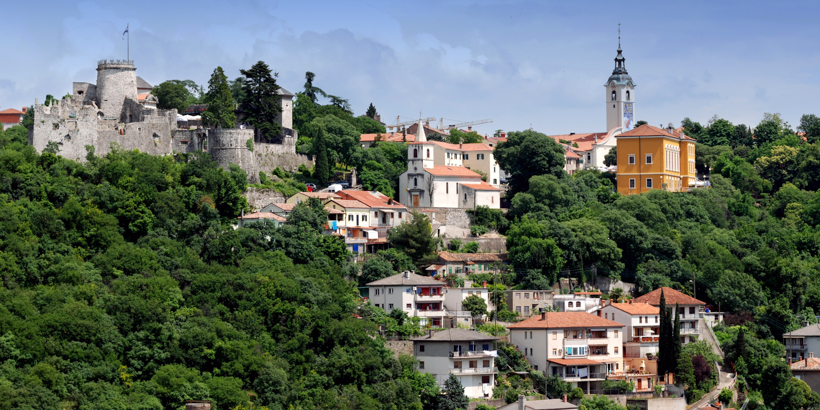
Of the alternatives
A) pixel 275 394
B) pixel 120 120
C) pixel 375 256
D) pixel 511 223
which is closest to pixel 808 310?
pixel 511 223

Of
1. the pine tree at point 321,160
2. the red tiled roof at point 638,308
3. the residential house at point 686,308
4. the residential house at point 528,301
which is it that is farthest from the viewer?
the pine tree at point 321,160

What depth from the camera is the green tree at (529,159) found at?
82.9 meters

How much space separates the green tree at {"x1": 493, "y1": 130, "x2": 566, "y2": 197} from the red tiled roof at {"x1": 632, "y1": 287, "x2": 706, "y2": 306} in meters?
15.1

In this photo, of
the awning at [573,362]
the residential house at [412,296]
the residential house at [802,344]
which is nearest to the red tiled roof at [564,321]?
the awning at [573,362]

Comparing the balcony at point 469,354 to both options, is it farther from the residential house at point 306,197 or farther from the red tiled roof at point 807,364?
the red tiled roof at point 807,364

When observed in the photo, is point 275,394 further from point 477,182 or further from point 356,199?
point 477,182

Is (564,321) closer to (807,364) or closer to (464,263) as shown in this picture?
(464,263)

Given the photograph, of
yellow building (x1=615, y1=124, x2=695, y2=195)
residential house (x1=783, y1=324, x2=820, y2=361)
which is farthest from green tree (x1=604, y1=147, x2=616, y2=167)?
residential house (x1=783, y1=324, x2=820, y2=361)

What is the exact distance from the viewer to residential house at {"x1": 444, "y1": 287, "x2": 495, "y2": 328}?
209 ft

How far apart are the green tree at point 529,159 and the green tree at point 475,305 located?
19474 millimetres

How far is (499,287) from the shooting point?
67.1 meters

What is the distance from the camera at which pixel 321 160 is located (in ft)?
258

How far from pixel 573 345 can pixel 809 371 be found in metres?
14.6

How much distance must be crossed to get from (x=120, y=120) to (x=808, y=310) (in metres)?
41.6
